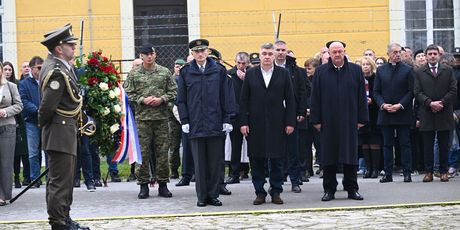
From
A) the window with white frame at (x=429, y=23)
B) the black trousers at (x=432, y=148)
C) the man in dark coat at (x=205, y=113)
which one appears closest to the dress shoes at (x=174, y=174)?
the man in dark coat at (x=205, y=113)

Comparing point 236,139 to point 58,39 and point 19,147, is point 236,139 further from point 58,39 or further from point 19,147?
point 58,39

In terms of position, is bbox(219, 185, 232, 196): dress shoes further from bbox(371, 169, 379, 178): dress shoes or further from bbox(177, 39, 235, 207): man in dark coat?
bbox(371, 169, 379, 178): dress shoes

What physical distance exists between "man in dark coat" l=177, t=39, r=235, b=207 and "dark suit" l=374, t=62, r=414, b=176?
3.08 metres

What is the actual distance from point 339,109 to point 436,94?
2567mm

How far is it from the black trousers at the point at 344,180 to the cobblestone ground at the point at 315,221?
1.19 metres

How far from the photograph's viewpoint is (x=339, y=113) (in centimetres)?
1280

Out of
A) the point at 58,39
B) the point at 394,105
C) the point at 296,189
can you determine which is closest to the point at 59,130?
the point at 58,39

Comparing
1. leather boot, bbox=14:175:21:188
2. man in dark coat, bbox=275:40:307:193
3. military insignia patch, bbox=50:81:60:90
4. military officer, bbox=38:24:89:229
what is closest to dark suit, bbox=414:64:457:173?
man in dark coat, bbox=275:40:307:193

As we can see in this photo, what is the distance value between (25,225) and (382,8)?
1182 centimetres

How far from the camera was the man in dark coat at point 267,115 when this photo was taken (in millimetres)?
12562

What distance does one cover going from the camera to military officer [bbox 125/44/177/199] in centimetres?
1353

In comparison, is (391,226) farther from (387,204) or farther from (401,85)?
(401,85)

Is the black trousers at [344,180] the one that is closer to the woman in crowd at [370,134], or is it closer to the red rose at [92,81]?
the woman in crowd at [370,134]

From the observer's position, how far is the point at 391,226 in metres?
10.1
